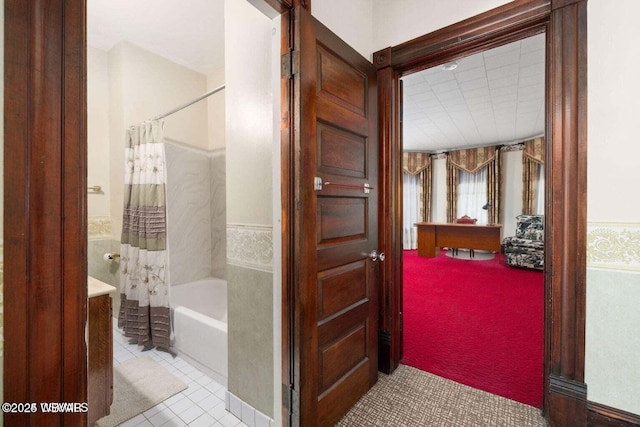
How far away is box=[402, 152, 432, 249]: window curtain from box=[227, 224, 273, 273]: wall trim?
6913mm

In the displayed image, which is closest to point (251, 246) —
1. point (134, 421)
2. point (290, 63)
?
point (290, 63)

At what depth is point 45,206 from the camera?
2.11ft

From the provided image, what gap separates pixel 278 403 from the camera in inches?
54.7

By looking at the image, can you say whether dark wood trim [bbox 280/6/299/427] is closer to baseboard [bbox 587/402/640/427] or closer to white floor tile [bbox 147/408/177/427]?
white floor tile [bbox 147/408/177/427]

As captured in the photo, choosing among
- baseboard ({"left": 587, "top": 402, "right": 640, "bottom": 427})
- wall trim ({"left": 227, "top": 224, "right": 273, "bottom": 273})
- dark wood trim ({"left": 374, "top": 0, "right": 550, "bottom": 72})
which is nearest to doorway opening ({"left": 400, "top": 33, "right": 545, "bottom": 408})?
dark wood trim ({"left": 374, "top": 0, "right": 550, "bottom": 72})

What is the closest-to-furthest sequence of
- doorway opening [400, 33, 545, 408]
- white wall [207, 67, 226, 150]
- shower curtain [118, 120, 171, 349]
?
1. doorway opening [400, 33, 545, 408]
2. shower curtain [118, 120, 171, 349]
3. white wall [207, 67, 226, 150]

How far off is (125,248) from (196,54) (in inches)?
79.2

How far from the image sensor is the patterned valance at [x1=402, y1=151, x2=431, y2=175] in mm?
7926

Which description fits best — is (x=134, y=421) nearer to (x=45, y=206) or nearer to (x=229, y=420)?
(x=229, y=420)

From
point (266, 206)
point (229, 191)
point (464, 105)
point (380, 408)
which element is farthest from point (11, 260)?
point (464, 105)

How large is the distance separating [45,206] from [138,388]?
1828 mm

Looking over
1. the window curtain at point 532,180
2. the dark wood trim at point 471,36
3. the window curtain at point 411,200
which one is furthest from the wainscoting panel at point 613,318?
the window curtain at point 411,200

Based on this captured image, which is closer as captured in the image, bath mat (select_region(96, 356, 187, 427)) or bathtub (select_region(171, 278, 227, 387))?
bath mat (select_region(96, 356, 187, 427))

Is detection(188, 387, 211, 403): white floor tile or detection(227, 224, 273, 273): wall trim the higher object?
detection(227, 224, 273, 273): wall trim
